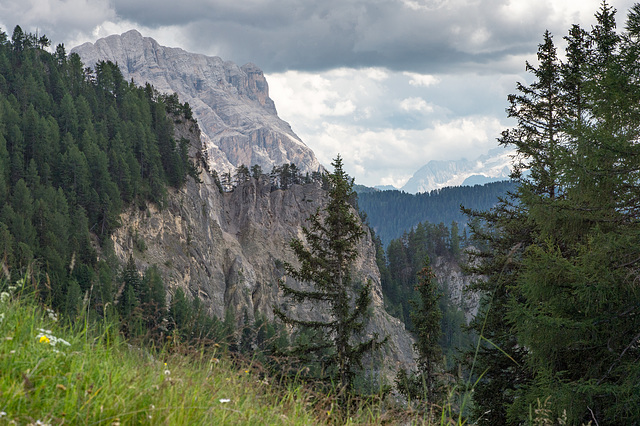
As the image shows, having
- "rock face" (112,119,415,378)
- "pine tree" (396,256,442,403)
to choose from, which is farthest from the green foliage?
"rock face" (112,119,415,378)

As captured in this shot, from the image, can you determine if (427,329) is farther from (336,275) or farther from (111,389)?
(111,389)

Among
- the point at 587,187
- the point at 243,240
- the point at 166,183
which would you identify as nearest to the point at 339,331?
the point at 587,187

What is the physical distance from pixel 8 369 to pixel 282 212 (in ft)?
269

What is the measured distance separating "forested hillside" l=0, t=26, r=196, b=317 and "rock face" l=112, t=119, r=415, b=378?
10.4 feet

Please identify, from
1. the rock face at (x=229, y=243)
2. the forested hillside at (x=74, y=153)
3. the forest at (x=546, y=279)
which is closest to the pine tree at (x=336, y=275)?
the forest at (x=546, y=279)

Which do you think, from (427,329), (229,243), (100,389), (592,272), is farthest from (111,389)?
(229,243)

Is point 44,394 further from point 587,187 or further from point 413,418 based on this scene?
point 587,187

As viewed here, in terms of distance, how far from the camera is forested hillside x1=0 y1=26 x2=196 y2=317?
49.6 m

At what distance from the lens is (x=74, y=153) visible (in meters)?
58.8

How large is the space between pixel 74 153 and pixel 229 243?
82.5 feet

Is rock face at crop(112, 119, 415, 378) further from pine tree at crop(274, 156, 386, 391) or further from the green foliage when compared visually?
the green foliage

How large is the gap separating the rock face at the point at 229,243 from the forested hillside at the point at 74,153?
316 cm

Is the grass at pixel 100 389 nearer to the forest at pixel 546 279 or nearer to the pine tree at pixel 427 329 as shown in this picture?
the forest at pixel 546 279

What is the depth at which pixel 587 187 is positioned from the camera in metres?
8.09
